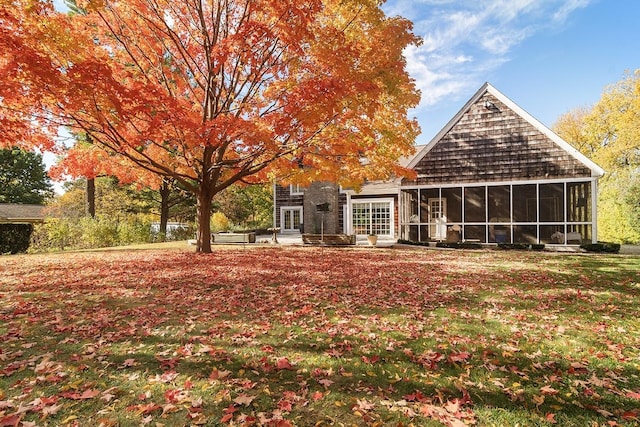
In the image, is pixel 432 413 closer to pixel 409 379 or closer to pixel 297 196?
pixel 409 379

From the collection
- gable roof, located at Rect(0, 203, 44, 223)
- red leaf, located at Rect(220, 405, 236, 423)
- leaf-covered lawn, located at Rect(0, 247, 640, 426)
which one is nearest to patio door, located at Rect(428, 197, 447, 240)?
leaf-covered lawn, located at Rect(0, 247, 640, 426)

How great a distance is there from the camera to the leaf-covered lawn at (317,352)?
2.98m

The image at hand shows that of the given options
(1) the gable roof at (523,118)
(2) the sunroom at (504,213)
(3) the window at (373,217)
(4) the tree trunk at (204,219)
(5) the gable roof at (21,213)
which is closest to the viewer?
(4) the tree trunk at (204,219)

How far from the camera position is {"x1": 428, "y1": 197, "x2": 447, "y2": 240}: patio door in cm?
1961

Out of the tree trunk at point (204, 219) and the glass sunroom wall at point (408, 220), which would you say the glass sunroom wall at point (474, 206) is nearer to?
the glass sunroom wall at point (408, 220)

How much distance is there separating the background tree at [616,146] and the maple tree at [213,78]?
16590 mm

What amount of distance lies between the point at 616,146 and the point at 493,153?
1772 centimetres

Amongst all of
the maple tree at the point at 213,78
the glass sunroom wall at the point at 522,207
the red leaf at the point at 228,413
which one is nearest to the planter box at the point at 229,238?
the maple tree at the point at 213,78

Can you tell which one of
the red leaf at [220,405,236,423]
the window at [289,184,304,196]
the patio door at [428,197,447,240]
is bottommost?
the red leaf at [220,405,236,423]

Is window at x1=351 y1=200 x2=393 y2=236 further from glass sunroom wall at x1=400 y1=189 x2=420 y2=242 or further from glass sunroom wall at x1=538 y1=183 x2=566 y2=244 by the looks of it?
glass sunroom wall at x1=538 y1=183 x2=566 y2=244

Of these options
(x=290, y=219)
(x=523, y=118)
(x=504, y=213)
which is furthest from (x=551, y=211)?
(x=290, y=219)

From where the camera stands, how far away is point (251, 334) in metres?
4.80

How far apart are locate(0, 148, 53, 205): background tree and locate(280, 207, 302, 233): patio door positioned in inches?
1544

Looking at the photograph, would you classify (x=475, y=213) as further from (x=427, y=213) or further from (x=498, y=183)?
(x=498, y=183)
